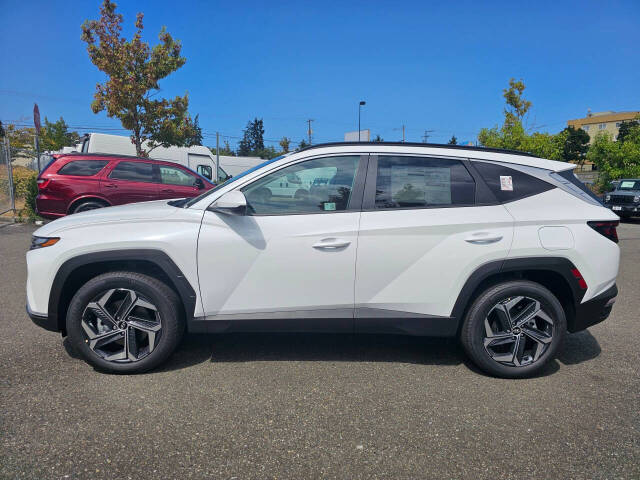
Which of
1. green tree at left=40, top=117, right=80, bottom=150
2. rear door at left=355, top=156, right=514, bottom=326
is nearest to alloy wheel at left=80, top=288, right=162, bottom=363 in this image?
rear door at left=355, top=156, right=514, bottom=326

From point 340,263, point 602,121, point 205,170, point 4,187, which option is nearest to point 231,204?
point 340,263

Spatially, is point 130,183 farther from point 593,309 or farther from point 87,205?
point 593,309

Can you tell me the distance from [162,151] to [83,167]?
50.8 feet

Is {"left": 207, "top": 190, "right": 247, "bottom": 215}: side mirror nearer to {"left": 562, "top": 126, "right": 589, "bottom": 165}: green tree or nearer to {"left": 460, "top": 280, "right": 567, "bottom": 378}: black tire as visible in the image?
{"left": 460, "top": 280, "right": 567, "bottom": 378}: black tire

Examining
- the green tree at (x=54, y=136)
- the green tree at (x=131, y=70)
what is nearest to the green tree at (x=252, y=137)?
the green tree at (x=54, y=136)

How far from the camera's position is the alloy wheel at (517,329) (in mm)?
3242

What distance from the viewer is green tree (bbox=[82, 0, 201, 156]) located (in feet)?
57.0

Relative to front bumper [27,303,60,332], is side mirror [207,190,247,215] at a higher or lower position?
higher

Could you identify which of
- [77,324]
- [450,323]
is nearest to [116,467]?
[77,324]

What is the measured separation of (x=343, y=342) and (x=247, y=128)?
91343 mm

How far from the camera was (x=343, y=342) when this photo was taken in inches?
157

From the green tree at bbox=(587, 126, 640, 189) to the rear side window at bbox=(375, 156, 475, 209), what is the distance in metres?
23.8

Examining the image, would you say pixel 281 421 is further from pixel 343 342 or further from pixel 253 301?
pixel 343 342

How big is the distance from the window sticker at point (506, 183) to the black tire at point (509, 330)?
707mm
